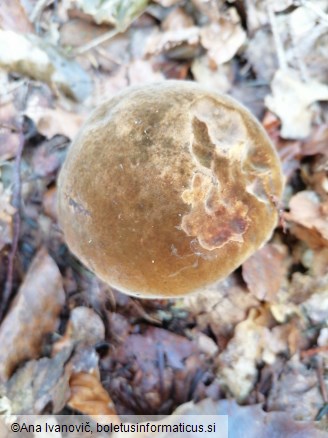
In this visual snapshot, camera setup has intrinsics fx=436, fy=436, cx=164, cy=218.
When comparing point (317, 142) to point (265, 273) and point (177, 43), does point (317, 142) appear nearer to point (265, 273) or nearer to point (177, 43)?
point (265, 273)

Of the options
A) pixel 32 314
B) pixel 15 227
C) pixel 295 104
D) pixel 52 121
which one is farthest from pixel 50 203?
pixel 295 104

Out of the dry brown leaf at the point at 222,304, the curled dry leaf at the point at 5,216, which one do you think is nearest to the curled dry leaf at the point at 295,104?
the dry brown leaf at the point at 222,304

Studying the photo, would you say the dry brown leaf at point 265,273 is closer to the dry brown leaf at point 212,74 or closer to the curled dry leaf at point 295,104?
the curled dry leaf at point 295,104

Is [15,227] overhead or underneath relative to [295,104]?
overhead

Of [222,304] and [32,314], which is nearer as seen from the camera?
[32,314]

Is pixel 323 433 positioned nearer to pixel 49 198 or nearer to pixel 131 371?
pixel 131 371

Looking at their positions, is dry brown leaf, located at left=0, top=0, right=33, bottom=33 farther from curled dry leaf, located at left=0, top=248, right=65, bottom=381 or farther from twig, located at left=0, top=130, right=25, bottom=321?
curled dry leaf, located at left=0, top=248, right=65, bottom=381
